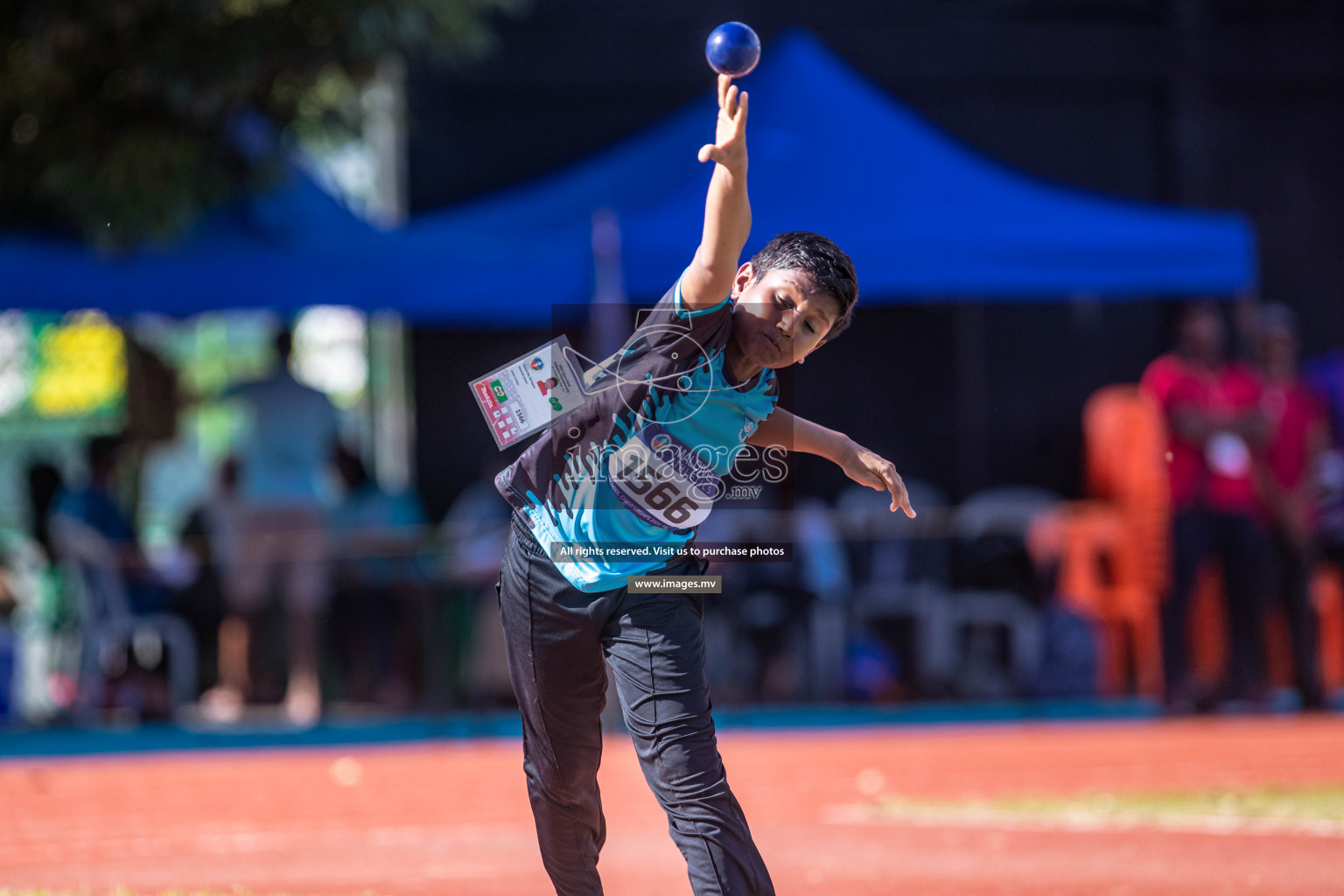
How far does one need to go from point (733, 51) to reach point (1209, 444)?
23.7ft

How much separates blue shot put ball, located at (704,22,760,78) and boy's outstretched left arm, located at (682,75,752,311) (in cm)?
3

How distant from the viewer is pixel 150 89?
1002 centimetres

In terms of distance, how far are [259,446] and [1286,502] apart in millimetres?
6141

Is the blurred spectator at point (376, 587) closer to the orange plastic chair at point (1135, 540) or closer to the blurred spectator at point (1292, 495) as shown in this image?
the orange plastic chair at point (1135, 540)

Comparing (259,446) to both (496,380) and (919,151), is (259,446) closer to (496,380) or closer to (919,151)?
(919,151)

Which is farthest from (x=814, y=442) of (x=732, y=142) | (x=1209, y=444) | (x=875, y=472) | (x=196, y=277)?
(x=1209, y=444)

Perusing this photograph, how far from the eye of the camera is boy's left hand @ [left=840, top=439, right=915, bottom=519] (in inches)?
139

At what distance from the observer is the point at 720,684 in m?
10.3

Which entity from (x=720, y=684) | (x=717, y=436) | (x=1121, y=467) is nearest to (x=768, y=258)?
(x=717, y=436)

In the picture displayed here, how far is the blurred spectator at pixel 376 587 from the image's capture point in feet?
33.9

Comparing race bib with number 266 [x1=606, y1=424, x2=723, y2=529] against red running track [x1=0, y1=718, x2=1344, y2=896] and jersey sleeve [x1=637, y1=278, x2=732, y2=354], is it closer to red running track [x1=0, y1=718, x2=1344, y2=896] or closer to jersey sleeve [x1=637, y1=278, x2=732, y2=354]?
jersey sleeve [x1=637, y1=278, x2=732, y2=354]

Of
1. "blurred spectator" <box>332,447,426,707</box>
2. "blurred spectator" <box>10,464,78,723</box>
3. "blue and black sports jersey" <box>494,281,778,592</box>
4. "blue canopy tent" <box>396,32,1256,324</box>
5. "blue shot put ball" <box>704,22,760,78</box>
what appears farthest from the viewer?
"blurred spectator" <box>10,464,78,723</box>

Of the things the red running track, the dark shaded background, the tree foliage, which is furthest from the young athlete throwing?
the dark shaded background

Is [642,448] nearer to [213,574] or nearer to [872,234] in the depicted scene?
[872,234]
